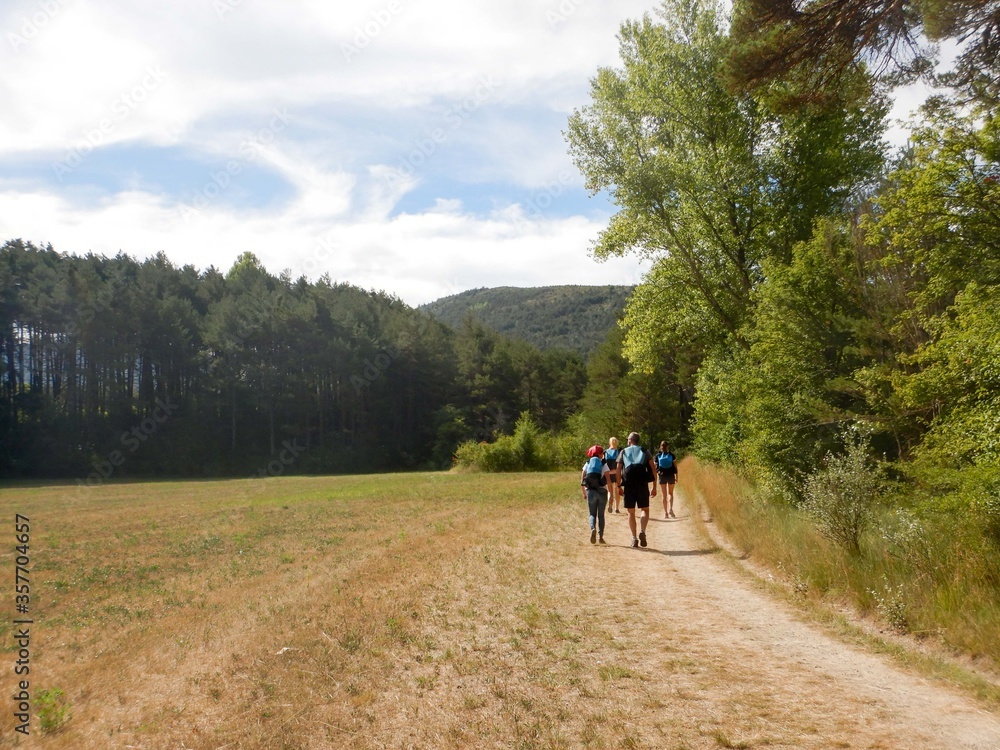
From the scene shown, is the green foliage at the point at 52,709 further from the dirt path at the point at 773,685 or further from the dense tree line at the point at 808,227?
the dense tree line at the point at 808,227

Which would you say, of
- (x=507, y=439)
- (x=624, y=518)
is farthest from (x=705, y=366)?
(x=507, y=439)

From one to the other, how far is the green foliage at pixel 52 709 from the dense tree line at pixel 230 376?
163 ft

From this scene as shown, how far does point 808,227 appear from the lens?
20078 millimetres

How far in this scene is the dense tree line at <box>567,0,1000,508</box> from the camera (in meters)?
8.49

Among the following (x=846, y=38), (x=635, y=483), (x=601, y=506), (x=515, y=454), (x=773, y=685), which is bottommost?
(x=773, y=685)

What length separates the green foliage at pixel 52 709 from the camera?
5.41 meters

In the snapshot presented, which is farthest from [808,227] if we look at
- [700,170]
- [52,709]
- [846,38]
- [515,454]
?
[515,454]

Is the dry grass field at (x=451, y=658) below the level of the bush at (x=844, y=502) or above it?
below

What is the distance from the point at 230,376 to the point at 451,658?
6980 cm

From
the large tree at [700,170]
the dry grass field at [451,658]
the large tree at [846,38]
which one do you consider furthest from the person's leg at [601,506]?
the large tree at [700,170]

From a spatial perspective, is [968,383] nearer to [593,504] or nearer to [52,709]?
[593,504]

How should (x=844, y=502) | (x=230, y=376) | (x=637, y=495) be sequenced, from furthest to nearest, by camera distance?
1. (x=230, y=376)
2. (x=637, y=495)
3. (x=844, y=502)

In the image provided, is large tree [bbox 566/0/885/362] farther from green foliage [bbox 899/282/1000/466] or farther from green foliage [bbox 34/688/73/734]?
green foliage [bbox 34/688/73/734]

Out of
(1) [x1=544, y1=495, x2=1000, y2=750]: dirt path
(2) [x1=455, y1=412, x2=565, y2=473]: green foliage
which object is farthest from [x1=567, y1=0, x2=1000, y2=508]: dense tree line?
(2) [x1=455, y1=412, x2=565, y2=473]: green foliage
